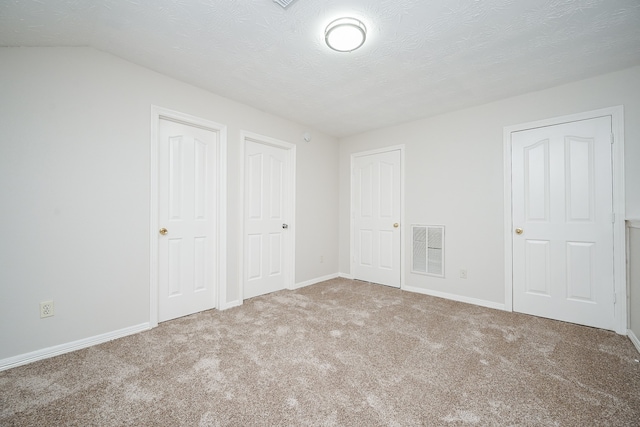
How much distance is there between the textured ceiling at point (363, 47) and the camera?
173cm

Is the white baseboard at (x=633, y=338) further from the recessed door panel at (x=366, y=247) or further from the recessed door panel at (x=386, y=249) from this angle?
the recessed door panel at (x=366, y=247)

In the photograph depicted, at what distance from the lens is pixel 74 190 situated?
6.95 feet

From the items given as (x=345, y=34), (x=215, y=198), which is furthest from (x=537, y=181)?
(x=215, y=198)

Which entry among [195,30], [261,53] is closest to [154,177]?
[195,30]

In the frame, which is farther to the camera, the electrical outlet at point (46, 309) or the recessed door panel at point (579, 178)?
the recessed door panel at point (579, 178)

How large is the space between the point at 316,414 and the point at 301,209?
9.33 ft

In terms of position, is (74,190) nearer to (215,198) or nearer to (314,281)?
(215,198)

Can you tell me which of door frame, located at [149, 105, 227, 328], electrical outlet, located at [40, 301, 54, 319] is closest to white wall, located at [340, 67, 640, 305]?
A: door frame, located at [149, 105, 227, 328]

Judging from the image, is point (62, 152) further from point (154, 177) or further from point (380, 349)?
point (380, 349)

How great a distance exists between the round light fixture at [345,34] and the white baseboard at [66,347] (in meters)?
2.88

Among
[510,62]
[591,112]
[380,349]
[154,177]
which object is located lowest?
[380,349]

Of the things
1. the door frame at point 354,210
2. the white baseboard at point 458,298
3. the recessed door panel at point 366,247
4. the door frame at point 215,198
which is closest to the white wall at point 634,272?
the white baseboard at point 458,298

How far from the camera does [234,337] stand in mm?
2355

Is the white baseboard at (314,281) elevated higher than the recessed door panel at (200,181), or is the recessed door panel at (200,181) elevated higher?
the recessed door panel at (200,181)
